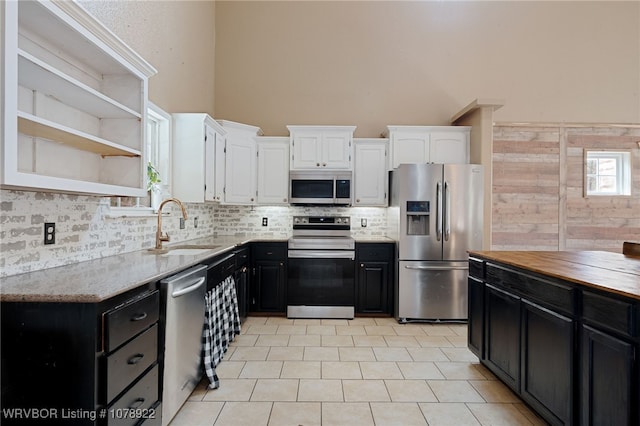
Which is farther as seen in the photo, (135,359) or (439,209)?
(439,209)

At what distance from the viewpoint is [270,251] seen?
398 centimetres

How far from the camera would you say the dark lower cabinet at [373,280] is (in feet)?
13.0

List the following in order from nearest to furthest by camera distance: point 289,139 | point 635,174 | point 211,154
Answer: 1. point 211,154
2. point 289,139
3. point 635,174

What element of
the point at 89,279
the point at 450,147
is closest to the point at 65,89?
the point at 89,279

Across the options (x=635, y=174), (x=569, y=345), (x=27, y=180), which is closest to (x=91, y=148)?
(x=27, y=180)

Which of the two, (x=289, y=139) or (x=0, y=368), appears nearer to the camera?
(x=0, y=368)

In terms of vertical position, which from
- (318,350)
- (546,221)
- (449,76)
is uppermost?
(449,76)

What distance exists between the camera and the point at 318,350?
9.87 ft

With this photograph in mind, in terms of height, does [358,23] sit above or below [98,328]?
above

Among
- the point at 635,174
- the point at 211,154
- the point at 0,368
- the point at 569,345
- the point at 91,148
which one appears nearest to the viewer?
the point at 0,368

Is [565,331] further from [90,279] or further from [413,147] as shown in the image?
[413,147]

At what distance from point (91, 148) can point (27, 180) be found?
74 centimetres

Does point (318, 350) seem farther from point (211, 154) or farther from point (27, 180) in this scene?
Answer: point (27, 180)

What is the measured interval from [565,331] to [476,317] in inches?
39.8
